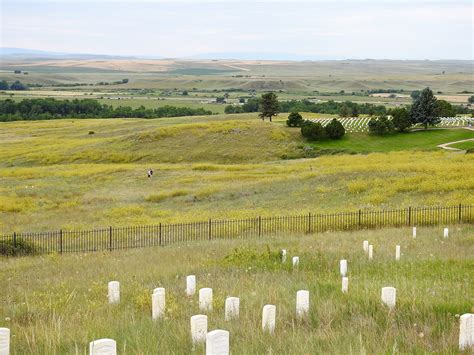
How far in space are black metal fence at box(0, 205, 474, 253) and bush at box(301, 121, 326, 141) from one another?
4947cm

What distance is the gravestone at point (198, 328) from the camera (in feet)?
24.0

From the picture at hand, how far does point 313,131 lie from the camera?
8031cm

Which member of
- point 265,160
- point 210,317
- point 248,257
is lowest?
point 265,160

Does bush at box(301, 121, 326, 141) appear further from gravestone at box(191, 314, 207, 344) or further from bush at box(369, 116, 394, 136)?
gravestone at box(191, 314, 207, 344)

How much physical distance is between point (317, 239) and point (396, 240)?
3.01m

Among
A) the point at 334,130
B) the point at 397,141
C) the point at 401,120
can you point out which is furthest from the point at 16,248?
the point at 401,120

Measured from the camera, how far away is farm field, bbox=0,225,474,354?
768cm

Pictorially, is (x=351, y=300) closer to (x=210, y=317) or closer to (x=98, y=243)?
(x=210, y=317)

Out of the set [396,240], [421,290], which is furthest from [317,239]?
[421,290]

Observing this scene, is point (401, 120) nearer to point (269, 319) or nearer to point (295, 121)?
point (295, 121)

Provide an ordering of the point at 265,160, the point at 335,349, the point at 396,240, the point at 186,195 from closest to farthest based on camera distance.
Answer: the point at 335,349 → the point at 396,240 → the point at 186,195 → the point at 265,160

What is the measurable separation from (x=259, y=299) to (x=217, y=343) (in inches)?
203

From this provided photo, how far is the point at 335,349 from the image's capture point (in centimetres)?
700

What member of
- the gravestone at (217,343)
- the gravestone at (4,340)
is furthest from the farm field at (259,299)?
the gravestone at (217,343)
